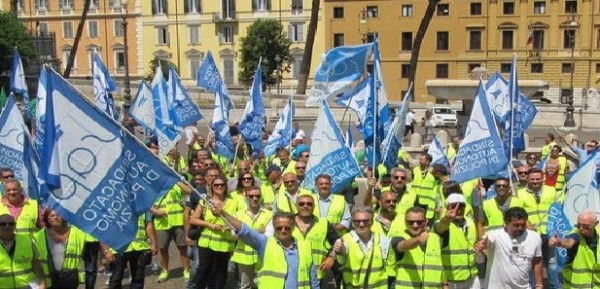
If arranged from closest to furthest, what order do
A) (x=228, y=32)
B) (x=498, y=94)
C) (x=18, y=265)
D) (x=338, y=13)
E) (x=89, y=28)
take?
(x=18, y=265), (x=498, y=94), (x=338, y=13), (x=228, y=32), (x=89, y=28)

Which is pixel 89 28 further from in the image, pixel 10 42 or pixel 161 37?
pixel 10 42

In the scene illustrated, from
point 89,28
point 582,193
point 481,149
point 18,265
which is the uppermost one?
point 89,28

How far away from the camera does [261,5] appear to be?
65250 mm

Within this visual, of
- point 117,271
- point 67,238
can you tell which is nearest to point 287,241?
point 67,238

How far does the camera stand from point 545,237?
7.99 m

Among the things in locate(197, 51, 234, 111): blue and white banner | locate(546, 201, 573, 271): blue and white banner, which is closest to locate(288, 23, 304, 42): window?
locate(197, 51, 234, 111): blue and white banner

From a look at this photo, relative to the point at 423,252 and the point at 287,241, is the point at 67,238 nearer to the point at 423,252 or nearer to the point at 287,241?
the point at 287,241

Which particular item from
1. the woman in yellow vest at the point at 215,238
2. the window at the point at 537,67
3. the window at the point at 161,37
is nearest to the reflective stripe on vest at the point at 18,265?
the woman in yellow vest at the point at 215,238

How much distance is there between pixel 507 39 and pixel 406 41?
763 centimetres

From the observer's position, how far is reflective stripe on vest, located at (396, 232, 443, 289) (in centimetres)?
595

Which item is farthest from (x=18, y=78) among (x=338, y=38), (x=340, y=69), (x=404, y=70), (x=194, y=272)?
(x=338, y=38)

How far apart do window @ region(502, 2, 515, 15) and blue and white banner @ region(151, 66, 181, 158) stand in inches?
1852

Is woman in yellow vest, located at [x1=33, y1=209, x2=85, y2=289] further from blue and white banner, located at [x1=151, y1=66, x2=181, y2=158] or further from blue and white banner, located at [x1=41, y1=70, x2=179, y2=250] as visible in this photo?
blue and white banner, located at [x1=151, y1=66, x2=181, y2=158]

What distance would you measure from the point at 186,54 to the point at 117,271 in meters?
60.8
